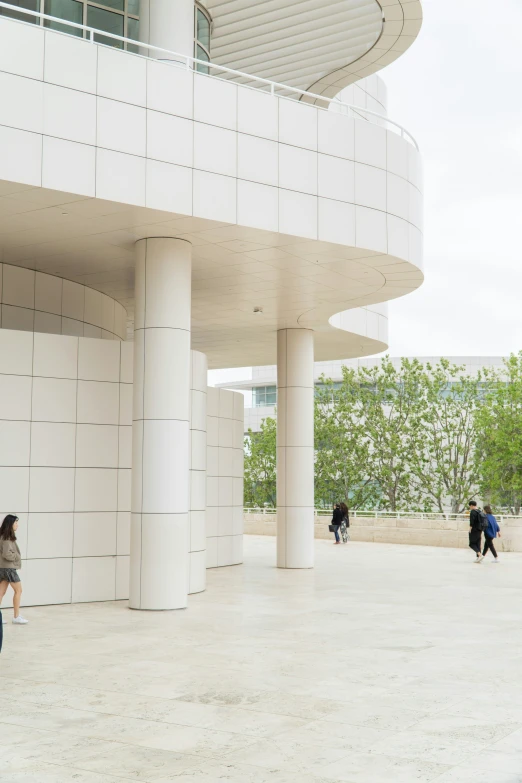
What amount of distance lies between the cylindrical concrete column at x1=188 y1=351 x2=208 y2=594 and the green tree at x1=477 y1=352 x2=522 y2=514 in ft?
99.1

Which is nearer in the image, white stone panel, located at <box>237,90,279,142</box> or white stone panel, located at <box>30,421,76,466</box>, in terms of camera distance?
white stone panel, located at <box>237,90,279,142</box>

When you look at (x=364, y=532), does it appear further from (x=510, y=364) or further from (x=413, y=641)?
(x=413, y=641)

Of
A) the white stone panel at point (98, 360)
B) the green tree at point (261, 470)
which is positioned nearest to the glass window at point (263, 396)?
the green tree at point (261, 470)

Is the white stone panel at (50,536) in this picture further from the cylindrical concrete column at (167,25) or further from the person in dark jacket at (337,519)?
the person in dark jacket at (337,519)

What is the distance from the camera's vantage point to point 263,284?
2062 centimetres

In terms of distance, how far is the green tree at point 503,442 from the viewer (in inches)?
1874

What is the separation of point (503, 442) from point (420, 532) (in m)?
13.7

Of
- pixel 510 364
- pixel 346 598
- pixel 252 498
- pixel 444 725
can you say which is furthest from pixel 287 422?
pixel 252 498

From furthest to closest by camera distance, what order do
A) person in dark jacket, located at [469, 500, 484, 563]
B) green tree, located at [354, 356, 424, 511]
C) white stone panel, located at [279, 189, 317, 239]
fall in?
green tree, located at [354, 356, 424, 511] < person in dark jacket, located at [469, 500, 484, 563] < white stone panel, located at [279, 189, 317, 239]

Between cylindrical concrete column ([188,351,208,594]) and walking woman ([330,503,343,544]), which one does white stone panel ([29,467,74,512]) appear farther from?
walking woman ([330,503,343,544])

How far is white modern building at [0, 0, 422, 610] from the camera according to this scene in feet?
47.8

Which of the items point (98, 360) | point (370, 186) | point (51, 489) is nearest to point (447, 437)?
point (370, 186)

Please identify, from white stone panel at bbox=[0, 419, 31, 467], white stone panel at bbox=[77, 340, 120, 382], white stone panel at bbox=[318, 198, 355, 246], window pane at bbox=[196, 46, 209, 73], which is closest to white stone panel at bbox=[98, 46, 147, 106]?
white stone panel at bbox=[318, 198, 355, 246]

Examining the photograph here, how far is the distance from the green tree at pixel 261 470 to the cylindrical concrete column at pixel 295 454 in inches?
1335
